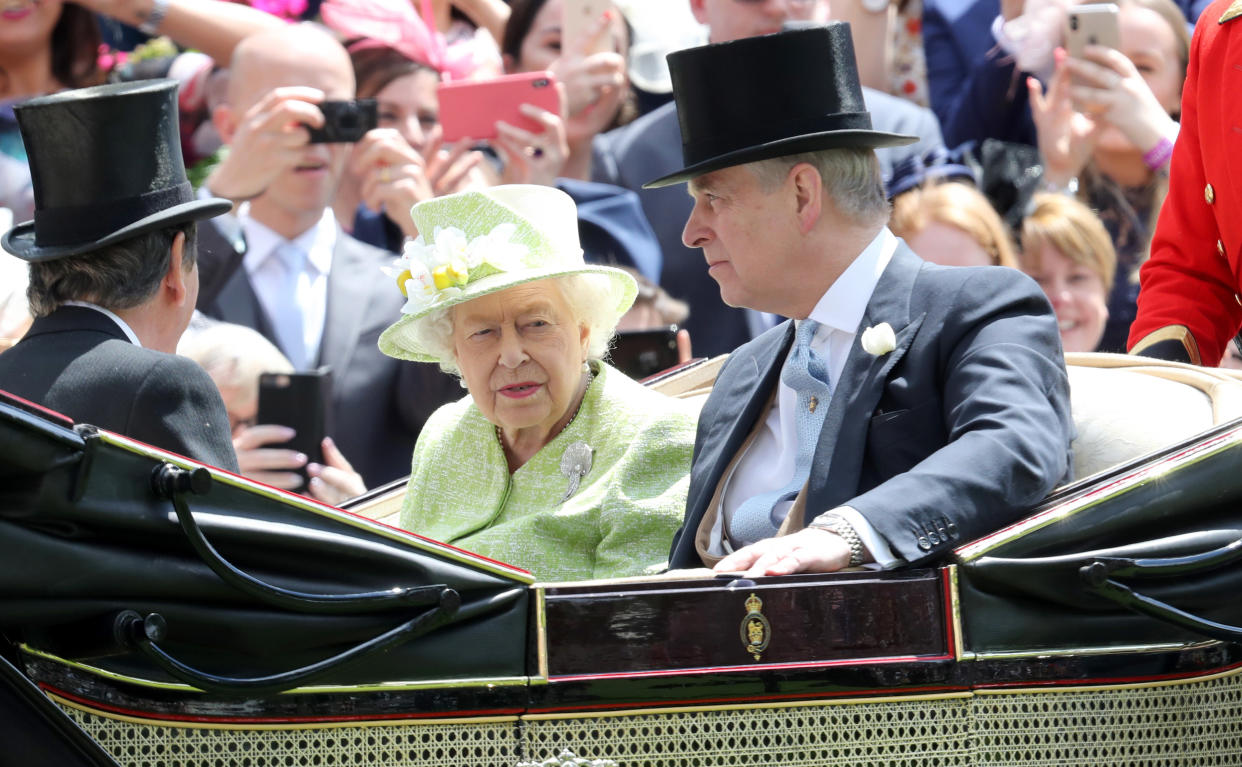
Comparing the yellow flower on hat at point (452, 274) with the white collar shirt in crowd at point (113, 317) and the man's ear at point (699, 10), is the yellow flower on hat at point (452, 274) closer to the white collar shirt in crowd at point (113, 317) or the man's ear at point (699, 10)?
the white collar shirt in crowd at point (113, 317)

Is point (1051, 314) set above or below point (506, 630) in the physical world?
above

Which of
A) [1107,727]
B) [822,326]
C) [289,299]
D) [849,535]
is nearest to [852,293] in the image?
[822,326]

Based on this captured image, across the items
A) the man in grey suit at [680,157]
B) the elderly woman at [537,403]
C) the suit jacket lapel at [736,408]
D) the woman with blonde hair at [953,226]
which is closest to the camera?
the suit jacket lapel at [736,408]

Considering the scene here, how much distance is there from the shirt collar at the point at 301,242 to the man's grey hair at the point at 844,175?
2188 mm

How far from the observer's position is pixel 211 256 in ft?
15.0

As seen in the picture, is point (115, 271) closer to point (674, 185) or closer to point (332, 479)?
point (332, 479)

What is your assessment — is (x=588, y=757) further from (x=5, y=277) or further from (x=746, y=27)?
(x=746, y=27)

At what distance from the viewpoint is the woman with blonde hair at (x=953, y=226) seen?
4.35 meters

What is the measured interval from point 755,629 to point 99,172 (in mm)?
1505

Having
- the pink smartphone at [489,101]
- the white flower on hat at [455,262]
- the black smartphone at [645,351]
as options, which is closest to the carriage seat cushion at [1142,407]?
the white flower on hat at [455,262]

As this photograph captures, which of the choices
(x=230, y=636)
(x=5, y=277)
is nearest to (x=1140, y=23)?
(x=5, y=277)

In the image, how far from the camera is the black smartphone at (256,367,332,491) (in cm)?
399

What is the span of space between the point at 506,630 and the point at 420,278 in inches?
47.3

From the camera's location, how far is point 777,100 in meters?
2.69
